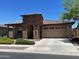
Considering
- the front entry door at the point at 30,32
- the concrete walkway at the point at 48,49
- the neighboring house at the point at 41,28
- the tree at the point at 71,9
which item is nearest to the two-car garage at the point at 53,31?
the neighboring house at the point at 41,28

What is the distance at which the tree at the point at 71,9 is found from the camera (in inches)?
1075

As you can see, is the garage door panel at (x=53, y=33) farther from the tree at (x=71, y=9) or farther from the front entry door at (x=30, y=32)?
the tree at (x=71, y=9)

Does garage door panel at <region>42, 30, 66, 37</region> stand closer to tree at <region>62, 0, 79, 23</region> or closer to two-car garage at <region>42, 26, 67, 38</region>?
two-car garage at <region>42, 26, 67, 38</region>

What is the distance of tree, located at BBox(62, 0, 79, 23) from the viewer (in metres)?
27.3

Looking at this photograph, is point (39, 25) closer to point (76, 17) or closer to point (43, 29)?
point (43, 29)

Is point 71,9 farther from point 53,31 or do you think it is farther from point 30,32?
point 30,32

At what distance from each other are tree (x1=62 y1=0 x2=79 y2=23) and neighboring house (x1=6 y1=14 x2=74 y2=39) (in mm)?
6223

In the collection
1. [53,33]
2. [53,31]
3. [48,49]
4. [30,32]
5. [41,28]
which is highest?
→ [41,28]

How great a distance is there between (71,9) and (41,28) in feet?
33.6

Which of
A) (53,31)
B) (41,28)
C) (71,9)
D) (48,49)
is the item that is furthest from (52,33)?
(48,49)

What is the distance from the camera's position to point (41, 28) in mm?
37000

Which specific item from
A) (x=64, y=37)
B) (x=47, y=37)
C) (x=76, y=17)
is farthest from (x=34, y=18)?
(x=76, y=17)

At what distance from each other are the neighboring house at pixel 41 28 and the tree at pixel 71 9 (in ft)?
20.4

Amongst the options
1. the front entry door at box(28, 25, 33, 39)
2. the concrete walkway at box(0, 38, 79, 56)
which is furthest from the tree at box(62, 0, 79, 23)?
the front entry door at box(28, 25, 33, 39)
